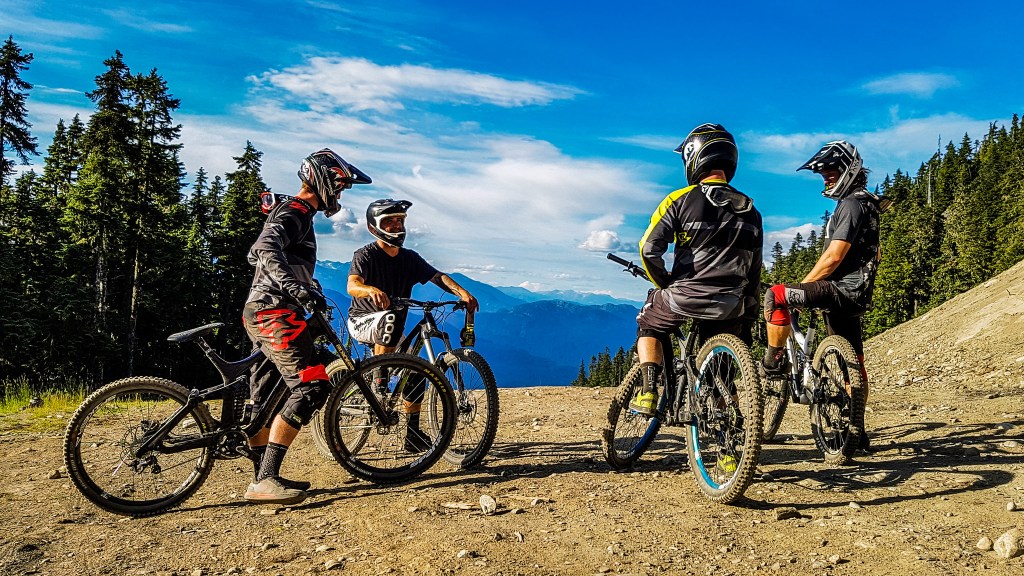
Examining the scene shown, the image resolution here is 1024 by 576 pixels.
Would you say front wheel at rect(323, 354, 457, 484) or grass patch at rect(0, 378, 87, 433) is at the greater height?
front wheel at rect(323, 354, 457, 484)

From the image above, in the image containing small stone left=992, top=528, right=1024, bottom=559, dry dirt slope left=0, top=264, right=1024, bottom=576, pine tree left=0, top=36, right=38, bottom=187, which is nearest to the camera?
small stone left=992, top=528, right=1024, bottom=559

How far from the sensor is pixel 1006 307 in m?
17.3

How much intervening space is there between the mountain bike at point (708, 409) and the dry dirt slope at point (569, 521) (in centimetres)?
23

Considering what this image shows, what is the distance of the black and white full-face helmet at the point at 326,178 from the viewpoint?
529 centimetres

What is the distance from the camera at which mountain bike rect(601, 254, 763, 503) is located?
13.5 feet

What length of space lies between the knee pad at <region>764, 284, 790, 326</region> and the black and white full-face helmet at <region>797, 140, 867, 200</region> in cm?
117

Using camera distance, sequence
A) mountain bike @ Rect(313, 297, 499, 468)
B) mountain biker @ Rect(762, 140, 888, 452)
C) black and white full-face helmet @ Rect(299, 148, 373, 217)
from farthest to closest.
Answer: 1. mountain bike @ Rect(313, 297, 499, 468)
2. mountain biker @ Rect(762, 140, 888, 452)
3. black and white full-face helmet @ Rect(299, 148, 373, 217)

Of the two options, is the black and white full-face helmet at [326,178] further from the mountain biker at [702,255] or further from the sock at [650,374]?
the sock at [650,374]

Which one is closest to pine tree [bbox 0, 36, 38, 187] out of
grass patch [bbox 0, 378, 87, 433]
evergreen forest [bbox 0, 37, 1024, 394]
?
evergreen forest [bbox 0, 37, 1024, 394]

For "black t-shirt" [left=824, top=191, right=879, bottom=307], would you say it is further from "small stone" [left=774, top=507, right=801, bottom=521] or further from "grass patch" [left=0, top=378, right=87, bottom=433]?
"grass patch" [left=0, top=378, right=87, bottom=433]

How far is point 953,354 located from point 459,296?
13.9 metres

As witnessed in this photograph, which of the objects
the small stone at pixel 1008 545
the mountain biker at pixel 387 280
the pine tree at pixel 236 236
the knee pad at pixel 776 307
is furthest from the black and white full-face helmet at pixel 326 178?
the pine tree at pixel 236 236

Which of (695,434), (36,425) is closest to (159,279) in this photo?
(36,425)

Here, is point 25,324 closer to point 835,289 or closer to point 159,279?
point 159,279
